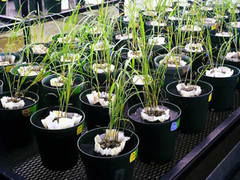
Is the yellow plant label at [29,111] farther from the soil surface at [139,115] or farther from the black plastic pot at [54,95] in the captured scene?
the soil surface at [139,115]

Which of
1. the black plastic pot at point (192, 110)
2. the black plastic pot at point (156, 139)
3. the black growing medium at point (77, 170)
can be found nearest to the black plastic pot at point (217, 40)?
the black plastic pot at point (192, 110)

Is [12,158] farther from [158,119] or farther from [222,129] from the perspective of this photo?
[222,129]

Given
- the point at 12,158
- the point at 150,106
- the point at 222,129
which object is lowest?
the point at 12,158

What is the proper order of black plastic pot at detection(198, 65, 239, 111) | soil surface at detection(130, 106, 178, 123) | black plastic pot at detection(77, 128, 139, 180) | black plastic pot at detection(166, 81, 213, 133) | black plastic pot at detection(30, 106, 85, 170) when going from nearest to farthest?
black plastic pot at detection(77, 128, 139, 180) → black plastic pot at detection(30, 106, 85, 170) → soil surface at detection(130, 106, 178, 123) → black plastic pot at detection(166, 81, 213, 133) → black plastic pot at detection(198, 65, 239, 111)

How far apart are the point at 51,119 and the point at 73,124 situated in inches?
3.9

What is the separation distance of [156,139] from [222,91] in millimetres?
654

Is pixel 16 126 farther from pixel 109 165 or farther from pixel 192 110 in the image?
pixel 192 110

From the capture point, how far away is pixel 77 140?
4.18ft

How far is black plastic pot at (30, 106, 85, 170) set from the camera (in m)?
1.24

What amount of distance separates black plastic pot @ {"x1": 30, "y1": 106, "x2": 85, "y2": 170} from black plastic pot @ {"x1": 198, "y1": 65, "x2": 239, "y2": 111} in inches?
33.0

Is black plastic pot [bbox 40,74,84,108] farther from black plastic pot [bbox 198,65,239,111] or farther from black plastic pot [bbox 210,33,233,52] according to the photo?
black plastic pot [bbox 210,33,233,52]

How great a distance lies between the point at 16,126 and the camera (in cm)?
142

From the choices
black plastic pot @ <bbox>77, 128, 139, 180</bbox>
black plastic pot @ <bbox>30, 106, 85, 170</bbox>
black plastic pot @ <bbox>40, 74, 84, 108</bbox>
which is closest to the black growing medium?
black plastic pot @ <bbox>30, 106, 85, 170</bbox>

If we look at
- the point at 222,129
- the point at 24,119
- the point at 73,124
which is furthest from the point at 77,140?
the point at 222,129
